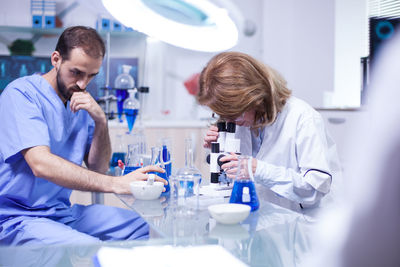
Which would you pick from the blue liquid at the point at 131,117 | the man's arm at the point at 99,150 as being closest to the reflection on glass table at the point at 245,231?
the man's arm at the point at 99,150

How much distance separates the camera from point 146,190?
1265mm

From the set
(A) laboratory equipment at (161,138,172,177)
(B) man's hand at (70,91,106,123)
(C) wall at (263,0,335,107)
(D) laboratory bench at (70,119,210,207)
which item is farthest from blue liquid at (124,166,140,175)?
(C) wall at (263,0,335,107)

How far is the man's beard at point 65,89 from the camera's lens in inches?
65.7

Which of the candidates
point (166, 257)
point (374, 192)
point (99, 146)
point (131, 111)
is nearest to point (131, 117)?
point (131, 111)

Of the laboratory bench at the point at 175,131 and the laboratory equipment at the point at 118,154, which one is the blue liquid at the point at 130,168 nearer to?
the laboratory equipment at the point at 118,154

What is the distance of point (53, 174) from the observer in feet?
4.51

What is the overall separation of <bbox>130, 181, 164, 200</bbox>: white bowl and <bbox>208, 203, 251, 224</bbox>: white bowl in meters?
0.32

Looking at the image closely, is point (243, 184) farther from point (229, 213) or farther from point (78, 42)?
point (78, 42)

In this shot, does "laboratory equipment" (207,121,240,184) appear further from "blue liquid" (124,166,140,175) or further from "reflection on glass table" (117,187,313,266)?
"blue liquid" (124,166,140,175)

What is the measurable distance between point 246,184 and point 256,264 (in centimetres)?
41

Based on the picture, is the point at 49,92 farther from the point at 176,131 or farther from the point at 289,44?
the point at 289,44

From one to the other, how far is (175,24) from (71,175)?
626mm

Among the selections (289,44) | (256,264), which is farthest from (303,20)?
(256,264)

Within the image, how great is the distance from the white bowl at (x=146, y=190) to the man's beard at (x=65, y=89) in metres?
0.61
